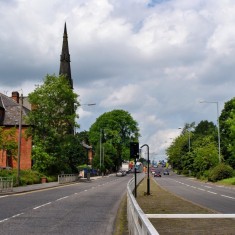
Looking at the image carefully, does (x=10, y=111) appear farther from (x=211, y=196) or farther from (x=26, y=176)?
(x=211, y=196)

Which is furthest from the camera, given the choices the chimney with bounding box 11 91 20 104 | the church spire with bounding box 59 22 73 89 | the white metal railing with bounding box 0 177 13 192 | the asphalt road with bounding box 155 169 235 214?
the church spire with bounding box 59 22 73 89

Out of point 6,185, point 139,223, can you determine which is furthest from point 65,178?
point 139,223

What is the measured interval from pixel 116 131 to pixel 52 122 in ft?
170

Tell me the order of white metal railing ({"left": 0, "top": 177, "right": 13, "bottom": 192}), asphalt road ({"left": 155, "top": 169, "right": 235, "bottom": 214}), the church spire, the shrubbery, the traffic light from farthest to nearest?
1. the church spire
2. the shrubbery
3. white metal railing ({"left": 0, "top": 177, "right": 13, "bottom": 192})
4. the traffic light
5. asphalt road ({"left": 155, "top": 169, "right": 235, "bottom": 214})

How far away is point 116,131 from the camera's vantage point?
116m

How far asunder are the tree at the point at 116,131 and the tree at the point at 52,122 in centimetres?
4971

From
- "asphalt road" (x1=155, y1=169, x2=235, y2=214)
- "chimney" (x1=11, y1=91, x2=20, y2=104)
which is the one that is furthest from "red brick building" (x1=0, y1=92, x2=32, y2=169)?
"asphalt road" (x1=155, y1=169, x2=235, y2=214)

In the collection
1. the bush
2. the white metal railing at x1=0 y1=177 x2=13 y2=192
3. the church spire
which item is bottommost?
the white metal railing at x1=0 y1=177 x2=13 y2=192

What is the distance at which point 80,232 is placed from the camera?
498 inches

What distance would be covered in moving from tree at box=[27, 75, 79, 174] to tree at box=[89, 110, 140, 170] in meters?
49.7

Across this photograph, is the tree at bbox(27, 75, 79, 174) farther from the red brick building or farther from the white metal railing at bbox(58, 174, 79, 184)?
the red brick building

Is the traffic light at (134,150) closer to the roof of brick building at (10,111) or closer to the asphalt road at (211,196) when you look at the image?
the asphalt road at (211,196)

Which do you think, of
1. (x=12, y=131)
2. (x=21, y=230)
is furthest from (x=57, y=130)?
(x=21, y=230)

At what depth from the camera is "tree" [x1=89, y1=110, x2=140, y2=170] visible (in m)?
116
